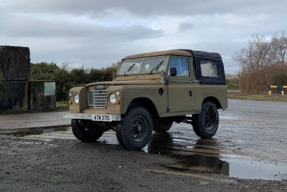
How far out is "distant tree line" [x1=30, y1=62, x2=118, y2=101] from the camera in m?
23.4

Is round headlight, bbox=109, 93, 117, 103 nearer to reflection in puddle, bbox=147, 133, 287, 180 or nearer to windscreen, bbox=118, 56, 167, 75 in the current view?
reflection in puddle, bbox=147, 133, 287, 180

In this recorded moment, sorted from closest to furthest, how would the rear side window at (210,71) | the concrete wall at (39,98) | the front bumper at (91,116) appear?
A: the front bumper at (91,116) < the rear side window at (210,71) < the concrete wall at (39,98)

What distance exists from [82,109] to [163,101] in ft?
6.27

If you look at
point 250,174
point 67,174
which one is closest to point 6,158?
point 67,174

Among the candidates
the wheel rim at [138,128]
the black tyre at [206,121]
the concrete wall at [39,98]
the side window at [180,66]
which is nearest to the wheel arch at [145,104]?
the wheel rim at [138,128]

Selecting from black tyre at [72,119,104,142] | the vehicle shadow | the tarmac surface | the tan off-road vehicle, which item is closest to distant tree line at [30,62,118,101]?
the tarmac surface

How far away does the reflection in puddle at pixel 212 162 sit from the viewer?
20.5 ft

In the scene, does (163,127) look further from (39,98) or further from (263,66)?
(263,66)

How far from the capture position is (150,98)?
8359mm

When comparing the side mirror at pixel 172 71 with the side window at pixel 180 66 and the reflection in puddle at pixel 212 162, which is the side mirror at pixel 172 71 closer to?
the side window at pixel 180 66

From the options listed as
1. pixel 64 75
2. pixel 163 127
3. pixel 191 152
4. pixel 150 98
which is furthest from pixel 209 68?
pixel 64 75

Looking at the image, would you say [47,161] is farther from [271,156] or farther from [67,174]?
[271,156]

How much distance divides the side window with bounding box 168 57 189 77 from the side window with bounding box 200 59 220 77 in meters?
0.66

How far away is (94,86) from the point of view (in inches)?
340
